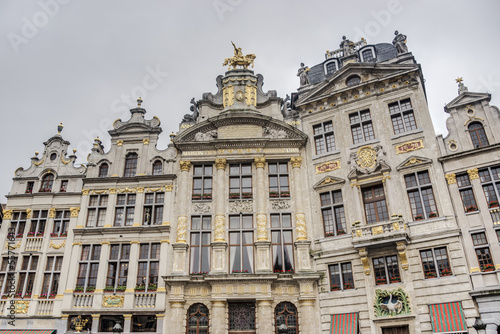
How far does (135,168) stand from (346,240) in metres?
14.4

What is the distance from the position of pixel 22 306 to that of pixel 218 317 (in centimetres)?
1157

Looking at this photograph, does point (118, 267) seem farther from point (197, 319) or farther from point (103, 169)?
point (103, 169)

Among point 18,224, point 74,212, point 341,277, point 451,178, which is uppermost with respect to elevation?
point 74,212

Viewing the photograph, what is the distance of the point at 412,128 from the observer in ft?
82.2

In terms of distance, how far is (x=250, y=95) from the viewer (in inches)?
1171

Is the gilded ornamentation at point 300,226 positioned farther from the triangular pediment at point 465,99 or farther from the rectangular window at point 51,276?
the rectangular window at point 51,276

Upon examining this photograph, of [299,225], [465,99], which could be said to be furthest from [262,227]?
[465,99]

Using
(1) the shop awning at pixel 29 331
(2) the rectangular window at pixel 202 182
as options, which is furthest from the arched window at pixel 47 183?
(2) the rectangular window at pixel 202 182

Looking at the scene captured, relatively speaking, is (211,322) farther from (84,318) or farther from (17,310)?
(17,310)

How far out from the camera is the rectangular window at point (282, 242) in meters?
24.4

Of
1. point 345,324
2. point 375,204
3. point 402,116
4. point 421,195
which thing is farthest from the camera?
point 402,116

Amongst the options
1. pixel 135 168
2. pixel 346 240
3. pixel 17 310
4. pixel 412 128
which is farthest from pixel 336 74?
A: pixel 17 310

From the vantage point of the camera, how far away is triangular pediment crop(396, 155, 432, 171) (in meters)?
23.4

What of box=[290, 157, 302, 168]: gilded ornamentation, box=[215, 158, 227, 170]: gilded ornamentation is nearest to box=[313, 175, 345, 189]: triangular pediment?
box=[290, 157, 302, 168]: gilded ornamentation
